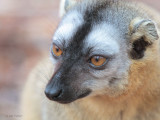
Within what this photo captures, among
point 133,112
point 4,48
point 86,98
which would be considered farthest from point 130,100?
point 4,48

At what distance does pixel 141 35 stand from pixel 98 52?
0.63 metres

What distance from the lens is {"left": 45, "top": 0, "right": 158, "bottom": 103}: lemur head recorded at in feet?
14.0

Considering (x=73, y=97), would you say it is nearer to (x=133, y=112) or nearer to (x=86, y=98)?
(x=86, y=98)

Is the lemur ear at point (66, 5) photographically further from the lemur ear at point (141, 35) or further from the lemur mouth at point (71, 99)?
the lemur mouth at point (71, 99)

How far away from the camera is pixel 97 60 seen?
4.29 metres

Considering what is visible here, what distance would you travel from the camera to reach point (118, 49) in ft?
14.3

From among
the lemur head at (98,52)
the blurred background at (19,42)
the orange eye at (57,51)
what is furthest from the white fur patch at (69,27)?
the blurred background at (19,42)

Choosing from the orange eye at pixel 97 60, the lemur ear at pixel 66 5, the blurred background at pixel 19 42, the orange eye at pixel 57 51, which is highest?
the orange eye at pixel 97 60

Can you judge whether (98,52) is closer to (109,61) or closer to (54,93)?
(109,61)

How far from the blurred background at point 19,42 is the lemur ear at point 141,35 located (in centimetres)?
411

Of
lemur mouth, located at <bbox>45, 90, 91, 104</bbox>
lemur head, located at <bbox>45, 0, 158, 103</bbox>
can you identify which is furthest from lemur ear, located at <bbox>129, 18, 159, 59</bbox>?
lemur mouth, located at <bbox>45, 90, 91, 104</bbox>

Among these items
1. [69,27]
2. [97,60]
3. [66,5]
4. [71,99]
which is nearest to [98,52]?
[97,60]

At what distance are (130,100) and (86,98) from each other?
0.64m

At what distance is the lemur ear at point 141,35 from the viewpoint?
4301mm
